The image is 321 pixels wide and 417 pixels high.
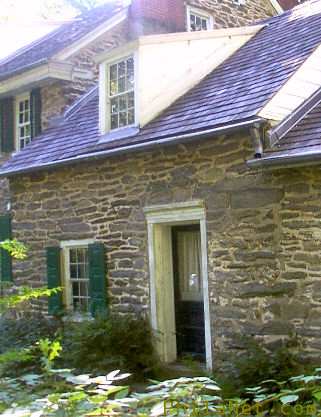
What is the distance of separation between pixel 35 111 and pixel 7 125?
1058mm

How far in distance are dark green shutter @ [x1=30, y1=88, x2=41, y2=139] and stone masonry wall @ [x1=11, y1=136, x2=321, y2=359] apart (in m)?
3.34

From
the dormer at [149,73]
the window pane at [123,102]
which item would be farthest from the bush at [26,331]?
the window pane at [123,102]

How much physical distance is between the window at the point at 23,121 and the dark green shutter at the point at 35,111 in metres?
0.24

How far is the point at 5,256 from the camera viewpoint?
1227 centimetres

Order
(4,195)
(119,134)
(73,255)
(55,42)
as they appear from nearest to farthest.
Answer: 1. (119,134)
2. (73,255)
3. (4,195)
4. (55,42)

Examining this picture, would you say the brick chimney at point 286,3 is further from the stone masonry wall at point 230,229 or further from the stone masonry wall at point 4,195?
the stone masonry wall at point 230,229

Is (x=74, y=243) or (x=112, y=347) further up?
(x=74, y=243)

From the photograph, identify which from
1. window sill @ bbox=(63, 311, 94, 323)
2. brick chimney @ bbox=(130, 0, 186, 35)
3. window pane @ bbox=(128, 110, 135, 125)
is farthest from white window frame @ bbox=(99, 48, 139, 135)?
brick chimney @ bbox=(130, 0, 186, 35)

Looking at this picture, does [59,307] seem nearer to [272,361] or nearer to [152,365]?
[152,365]

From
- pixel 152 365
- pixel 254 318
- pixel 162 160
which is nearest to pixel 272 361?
pixel 254 318

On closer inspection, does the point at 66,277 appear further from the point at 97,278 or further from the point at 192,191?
the point at 192,191

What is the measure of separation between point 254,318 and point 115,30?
29.0 ft

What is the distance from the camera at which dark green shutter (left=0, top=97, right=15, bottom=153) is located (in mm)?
14188

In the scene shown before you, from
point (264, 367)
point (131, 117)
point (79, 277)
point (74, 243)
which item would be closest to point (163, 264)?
point (74, 243)
